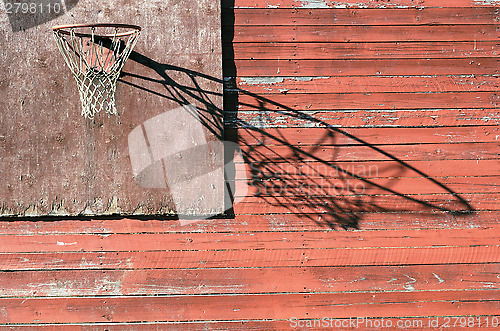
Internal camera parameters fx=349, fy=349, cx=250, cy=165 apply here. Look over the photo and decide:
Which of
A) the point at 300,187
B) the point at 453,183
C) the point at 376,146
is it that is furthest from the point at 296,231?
the point at 453,183

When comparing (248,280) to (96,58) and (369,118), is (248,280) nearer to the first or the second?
(369,118)

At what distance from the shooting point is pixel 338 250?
3.27m

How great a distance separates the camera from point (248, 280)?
10.7 feet

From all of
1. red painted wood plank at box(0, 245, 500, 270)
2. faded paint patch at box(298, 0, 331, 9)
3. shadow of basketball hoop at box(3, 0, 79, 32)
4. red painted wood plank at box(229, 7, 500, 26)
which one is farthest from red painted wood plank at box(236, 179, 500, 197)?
shadow of basketball hoop at box(3, 0, 79, 32)

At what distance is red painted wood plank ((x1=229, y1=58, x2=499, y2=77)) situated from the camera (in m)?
3.18

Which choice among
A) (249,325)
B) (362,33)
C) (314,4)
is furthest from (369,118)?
(249,325)

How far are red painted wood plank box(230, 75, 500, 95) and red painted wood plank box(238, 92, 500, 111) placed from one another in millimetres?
38

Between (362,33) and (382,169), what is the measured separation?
127 centimetres

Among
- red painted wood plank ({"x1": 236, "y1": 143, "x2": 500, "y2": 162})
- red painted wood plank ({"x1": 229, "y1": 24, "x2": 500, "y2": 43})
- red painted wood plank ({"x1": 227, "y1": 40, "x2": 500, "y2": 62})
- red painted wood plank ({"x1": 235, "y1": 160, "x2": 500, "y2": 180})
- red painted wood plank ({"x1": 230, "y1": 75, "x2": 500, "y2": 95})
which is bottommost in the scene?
red painted wood plank ({"x1": 235, "y1": 160, "x2": 500, "y2": 180})

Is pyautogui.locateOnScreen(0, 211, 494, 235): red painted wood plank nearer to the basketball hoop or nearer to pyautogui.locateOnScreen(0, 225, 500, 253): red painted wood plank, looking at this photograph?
pyautogui.locateOnScreen(0, 225, 500, 253): red painted wood plank

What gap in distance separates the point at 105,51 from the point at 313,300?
288cm

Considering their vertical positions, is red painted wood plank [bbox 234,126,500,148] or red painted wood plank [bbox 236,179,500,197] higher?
red painted wood plank [bbox 234,126,500,148]

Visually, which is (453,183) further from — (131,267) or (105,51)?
(105,51)

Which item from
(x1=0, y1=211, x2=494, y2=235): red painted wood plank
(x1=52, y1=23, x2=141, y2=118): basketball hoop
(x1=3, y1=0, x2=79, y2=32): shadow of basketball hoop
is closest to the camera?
(x1=52, y1=23, x2=141, y2=118): basketball hoop
